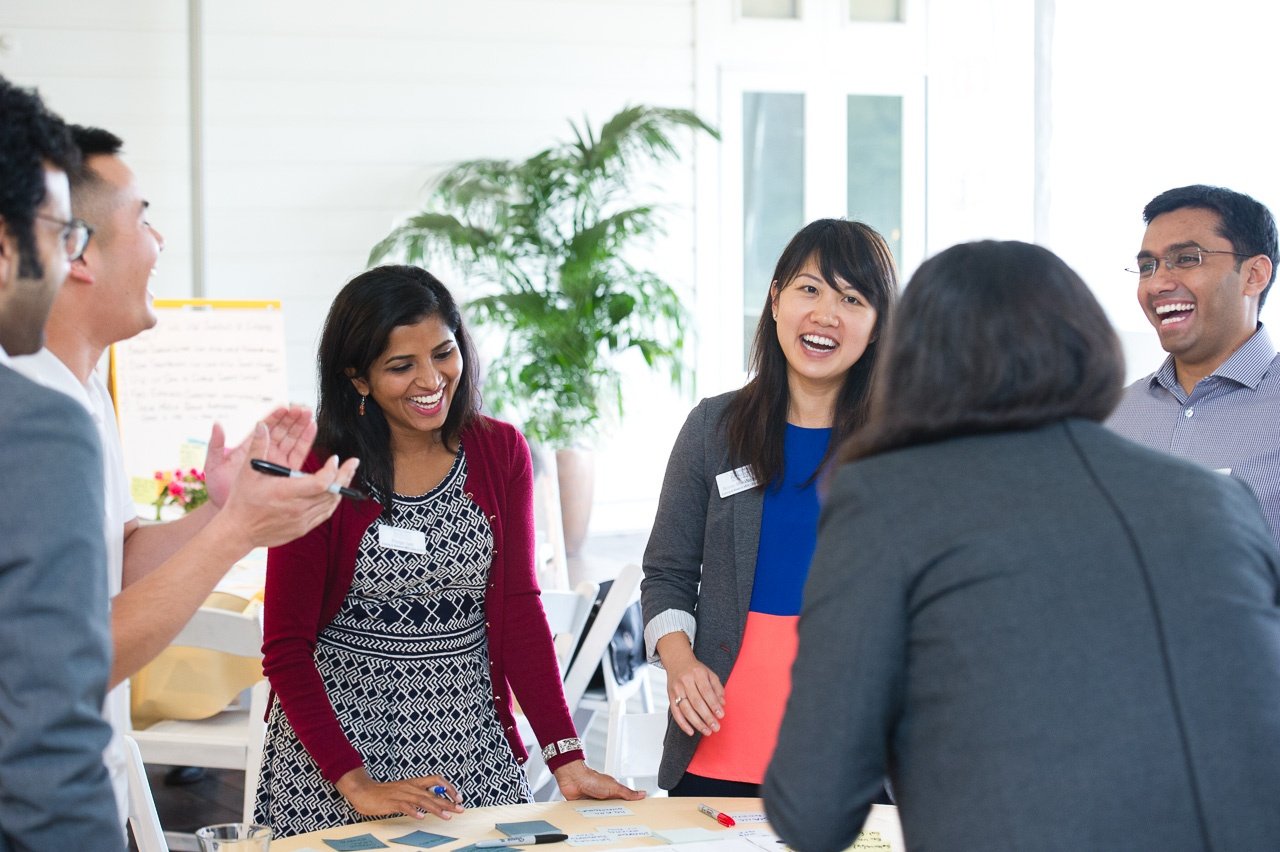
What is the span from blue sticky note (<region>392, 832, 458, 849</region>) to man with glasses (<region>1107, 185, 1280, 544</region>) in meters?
1.75

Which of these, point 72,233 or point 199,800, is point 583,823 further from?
point 199,800

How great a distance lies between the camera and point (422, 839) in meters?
1.77

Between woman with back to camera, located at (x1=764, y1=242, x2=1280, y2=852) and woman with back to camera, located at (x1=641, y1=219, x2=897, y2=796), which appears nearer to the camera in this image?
woman with back to camera, located at (x1=764, y1=242, x2=1280, y2=852)

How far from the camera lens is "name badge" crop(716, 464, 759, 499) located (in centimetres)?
210

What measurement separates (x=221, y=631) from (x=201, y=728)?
0.45 m

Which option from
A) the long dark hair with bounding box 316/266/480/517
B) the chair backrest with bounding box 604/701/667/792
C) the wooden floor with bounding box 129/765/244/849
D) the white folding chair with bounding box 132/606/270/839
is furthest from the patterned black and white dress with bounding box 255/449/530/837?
the wooden floor with bounding box 129/765/244/849

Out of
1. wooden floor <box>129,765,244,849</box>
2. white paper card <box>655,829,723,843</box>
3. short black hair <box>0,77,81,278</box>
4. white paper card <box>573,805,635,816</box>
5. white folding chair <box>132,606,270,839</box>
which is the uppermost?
short black hair <box>0,77,81,278</box>

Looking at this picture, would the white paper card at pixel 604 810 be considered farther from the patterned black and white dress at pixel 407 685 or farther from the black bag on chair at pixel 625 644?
the black bag on chair at pixel 625 644

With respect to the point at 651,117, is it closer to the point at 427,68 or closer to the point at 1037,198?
the point at 427,68

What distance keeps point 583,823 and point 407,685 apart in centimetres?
47

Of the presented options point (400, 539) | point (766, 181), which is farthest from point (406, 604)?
point (766, 181)

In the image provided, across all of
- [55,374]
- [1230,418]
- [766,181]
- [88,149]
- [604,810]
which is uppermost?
[766,181]

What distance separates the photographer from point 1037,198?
541 centimetres

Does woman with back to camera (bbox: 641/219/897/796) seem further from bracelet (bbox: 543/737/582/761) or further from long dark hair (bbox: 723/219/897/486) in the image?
bracelet (bbox: 543/737/582/761)
